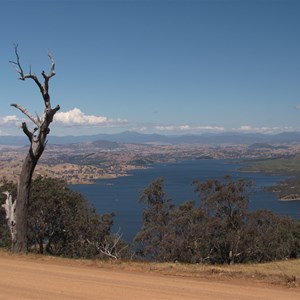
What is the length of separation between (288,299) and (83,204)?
75.5 ft

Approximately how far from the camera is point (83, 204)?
1119 inches

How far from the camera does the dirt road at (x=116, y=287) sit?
6621mm

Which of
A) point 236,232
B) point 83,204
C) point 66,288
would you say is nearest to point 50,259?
point 66,288

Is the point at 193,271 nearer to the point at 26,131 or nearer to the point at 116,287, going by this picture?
the point at 116,287

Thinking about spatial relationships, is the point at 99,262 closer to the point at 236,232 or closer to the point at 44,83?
the point at 44,83

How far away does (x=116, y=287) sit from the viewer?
7.22m

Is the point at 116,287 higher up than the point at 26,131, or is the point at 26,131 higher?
the point at 26,131

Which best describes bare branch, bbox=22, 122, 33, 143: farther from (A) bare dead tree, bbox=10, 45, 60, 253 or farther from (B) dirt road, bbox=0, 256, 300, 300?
(B) dirt road, bbox=0, 256, 300, 300

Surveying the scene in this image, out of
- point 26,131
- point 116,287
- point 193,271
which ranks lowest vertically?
point 193,271

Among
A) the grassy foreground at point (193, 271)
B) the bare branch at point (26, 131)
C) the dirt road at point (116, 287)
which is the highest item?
the bare branch at point (26, 131)

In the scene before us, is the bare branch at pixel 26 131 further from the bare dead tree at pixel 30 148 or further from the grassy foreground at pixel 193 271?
the grassy foreground at pixel 193 271

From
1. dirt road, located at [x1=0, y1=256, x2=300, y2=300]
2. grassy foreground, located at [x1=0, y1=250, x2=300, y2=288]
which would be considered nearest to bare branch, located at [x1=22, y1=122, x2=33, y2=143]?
grassy foreground, located at [x1=0, y1=250, x2=300, y2=288]

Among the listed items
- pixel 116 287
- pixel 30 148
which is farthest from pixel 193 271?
pixel 30 148

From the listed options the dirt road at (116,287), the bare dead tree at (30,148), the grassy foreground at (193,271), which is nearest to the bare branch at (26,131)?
the bare dead tree at (30,148)
